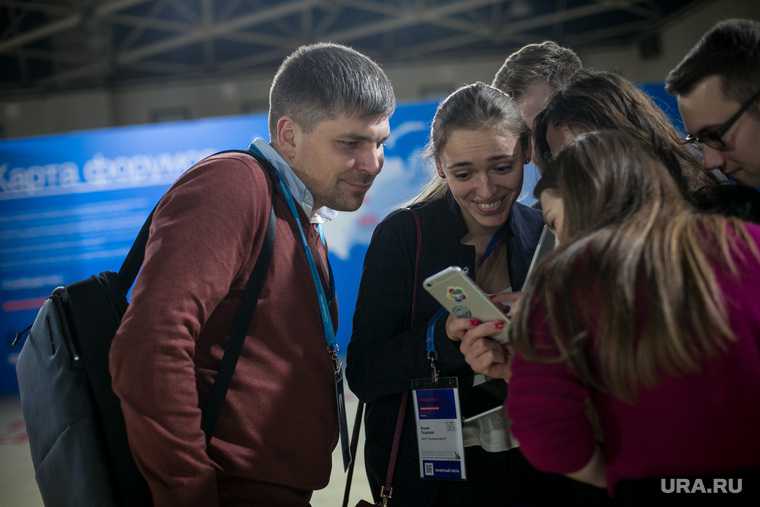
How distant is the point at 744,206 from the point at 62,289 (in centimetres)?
151

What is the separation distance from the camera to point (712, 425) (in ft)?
3.23

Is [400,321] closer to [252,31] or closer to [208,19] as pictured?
[208,19]

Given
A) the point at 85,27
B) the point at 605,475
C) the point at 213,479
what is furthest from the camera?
the point at 85,27

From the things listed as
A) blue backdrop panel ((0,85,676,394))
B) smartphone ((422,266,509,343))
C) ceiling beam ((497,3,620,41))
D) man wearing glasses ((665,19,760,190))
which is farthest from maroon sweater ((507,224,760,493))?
ceiling beam ((497,3,620,41))

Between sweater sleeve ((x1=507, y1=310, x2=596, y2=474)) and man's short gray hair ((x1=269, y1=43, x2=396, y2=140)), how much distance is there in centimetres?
A: 81

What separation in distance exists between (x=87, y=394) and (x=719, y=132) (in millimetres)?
1493

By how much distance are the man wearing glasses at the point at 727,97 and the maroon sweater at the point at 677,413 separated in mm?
505

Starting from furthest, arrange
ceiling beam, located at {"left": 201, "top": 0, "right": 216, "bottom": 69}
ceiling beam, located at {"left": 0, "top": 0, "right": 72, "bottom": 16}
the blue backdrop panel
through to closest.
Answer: ceiling beam, located at {"left": 201, "top": 0, "right": 216, "bottom": 69}, ceiling beam, located at {"left": 0, "top": 0, "right": 72, "bottom": 16}, the blue backdrop panel

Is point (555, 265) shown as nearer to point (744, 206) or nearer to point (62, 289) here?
point (744, 206)

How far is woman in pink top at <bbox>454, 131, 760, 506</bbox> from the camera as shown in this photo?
0.97 metres

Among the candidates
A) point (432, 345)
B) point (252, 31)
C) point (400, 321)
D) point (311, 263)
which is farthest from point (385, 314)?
point (252, 31)

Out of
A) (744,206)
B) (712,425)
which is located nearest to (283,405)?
(712,425)

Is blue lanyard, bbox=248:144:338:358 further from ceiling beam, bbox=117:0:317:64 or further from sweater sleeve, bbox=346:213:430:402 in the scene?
ceiling beam, bbox=117:0:317:64

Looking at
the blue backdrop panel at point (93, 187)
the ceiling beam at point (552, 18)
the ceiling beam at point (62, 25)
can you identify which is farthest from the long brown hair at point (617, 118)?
the ceiling beam at point (552, 18)
